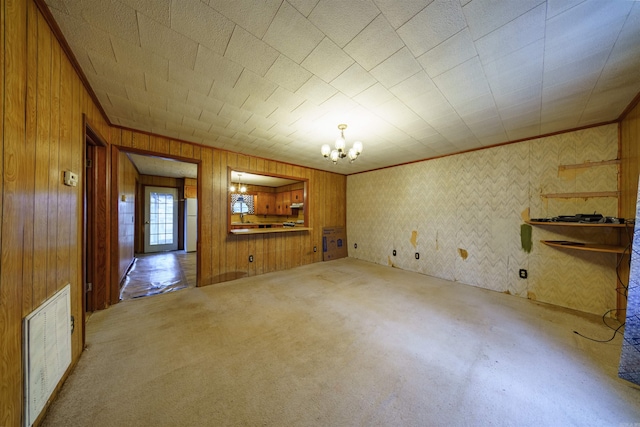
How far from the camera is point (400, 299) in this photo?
3.12 meters

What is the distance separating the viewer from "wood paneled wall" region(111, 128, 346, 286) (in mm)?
3393

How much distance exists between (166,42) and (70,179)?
129cm

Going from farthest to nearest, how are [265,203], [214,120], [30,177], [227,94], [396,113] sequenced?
[265,203] < [214,120] < [396,113] < [227,94] < [30,177]

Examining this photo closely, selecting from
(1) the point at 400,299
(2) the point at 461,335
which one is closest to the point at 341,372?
(2) the point at 461,335

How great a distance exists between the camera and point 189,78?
74.7 inches

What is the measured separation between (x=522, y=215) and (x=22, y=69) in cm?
529

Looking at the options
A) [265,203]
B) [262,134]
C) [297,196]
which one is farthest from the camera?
[265,203]

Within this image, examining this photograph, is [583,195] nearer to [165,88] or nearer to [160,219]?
[165,88]

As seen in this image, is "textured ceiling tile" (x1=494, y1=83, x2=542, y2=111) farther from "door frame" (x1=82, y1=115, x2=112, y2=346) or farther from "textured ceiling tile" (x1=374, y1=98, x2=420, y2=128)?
"door frame" (x1=82, y1=115, x2=112, y2=346)

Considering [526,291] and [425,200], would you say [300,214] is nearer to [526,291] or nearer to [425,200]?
[425,200]

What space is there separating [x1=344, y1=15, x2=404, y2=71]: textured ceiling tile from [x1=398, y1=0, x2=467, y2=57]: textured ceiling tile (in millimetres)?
71

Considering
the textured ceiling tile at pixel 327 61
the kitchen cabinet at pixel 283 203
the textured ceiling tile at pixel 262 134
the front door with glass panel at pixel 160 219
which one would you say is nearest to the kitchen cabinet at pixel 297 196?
the kitchen cabinet at pixel 283 203

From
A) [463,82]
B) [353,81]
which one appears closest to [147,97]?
[353,81]

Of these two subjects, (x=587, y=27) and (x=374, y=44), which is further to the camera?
(x=374, y=44)
